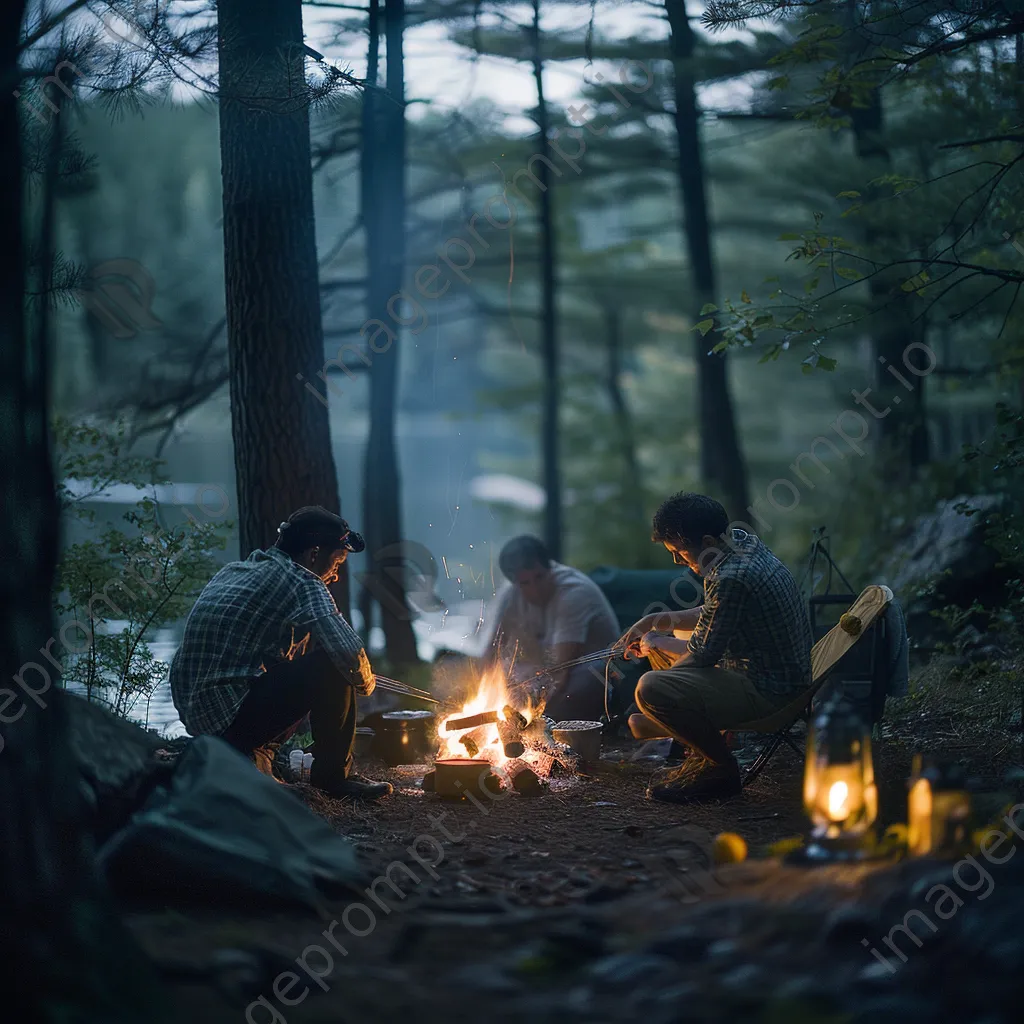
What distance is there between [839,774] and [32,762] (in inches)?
89.0

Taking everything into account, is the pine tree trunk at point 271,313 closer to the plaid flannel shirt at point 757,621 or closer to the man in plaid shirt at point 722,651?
the man in plaid shirt at point 722,651

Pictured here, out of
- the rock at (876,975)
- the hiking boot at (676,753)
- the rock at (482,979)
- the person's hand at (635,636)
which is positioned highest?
the person's hand at (635,636)

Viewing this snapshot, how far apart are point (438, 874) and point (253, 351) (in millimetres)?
3032

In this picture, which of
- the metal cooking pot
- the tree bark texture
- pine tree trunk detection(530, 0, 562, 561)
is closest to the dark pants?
the metal cooking pot

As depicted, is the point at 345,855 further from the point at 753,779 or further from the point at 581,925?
the point at 753,779

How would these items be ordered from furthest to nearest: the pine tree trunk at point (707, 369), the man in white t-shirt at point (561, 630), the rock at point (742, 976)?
the pine tree trunk at point (707, 369), the man in white t-shirt at point (561, 630), the rock at point (742, 976)

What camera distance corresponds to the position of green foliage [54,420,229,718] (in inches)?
212

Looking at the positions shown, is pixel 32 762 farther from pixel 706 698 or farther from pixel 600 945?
pixel 706 698

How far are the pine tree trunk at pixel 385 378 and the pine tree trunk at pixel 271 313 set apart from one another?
10.4 ft

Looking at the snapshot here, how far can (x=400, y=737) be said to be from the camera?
570cm

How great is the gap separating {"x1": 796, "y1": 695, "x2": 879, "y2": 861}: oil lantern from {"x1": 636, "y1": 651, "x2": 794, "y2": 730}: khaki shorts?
1.23 meters

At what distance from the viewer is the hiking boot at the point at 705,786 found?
4707mm

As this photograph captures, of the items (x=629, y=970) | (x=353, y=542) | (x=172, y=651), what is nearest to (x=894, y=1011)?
(x=629, y=970)

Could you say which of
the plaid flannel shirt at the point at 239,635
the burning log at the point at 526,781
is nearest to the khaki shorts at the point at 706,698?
the burning log at the point at 526,781
